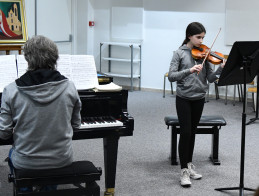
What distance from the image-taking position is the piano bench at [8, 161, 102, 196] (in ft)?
8.98

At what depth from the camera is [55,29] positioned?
8906 millimetres

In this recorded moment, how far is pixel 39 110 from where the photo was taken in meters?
2.68

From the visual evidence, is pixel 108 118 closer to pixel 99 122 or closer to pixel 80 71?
pixel 99 122

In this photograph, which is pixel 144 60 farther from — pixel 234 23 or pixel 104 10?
pixel 234 23

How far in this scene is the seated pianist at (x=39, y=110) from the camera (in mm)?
2670

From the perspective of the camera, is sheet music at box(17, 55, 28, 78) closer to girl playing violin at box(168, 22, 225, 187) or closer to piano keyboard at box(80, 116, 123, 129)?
piano keyboard at box(80, 116, 123, 129)

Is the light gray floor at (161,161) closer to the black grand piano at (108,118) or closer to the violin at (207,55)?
the black grand piano at (108,118)

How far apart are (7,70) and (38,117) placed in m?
0.76

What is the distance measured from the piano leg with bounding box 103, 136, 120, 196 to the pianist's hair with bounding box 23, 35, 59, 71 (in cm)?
90

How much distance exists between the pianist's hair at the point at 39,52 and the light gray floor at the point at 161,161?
150cm

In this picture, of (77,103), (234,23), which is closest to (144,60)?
(234,23)

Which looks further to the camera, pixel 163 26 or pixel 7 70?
pixel 163 26

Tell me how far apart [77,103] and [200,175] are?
183cm

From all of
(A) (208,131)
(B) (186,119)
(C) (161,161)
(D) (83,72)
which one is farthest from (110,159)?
(A) (208,131)
